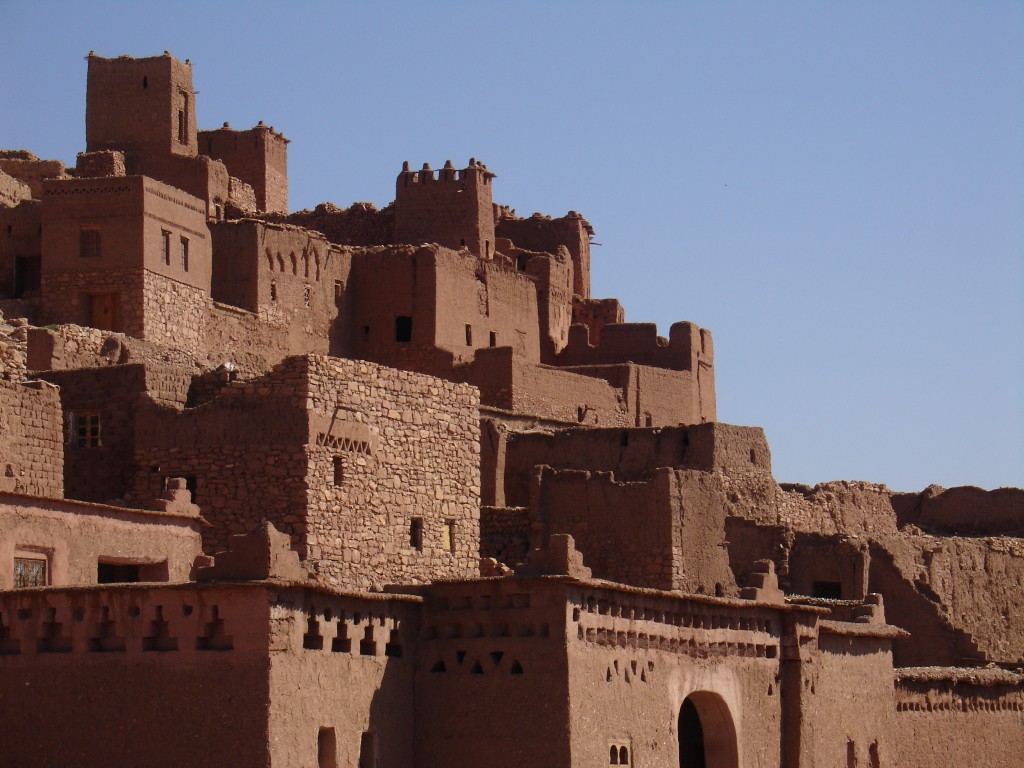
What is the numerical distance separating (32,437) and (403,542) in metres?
4.79

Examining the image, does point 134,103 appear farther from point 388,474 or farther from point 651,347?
point 388,474

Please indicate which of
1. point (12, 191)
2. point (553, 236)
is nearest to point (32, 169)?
point (12, 191)

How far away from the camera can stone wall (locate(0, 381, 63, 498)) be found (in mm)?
26125

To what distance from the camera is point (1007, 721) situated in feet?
115

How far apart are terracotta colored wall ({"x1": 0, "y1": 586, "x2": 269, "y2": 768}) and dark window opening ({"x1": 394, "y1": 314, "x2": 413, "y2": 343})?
21854 mm

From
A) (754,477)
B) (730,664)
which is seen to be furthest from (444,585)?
(754,477)

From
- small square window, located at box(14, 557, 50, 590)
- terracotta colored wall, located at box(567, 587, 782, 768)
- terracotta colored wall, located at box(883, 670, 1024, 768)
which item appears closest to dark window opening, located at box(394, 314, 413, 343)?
terracotta colored wall, located at box(883, 670, 1024, 768)

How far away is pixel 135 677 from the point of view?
2205 cm

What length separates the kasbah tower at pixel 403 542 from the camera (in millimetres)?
22234

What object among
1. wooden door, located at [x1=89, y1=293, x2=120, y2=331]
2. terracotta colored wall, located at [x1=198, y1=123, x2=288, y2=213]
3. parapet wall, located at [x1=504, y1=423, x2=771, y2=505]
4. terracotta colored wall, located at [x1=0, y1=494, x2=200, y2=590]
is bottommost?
terracotta colored wall, located at [x1=0, y1=494, x2=200, y2=590]

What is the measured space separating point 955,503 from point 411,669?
21.1 meters

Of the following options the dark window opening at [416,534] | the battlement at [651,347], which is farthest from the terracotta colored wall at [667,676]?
the battlement at [651,347]

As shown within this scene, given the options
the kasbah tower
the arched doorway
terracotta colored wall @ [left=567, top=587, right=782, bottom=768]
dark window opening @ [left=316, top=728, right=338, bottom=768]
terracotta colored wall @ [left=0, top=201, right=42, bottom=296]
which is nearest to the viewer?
the kasbah tower

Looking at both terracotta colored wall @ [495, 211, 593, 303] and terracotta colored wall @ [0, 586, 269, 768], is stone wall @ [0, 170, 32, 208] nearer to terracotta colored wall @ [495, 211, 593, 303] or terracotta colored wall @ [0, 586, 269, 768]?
terracotta colored wall @ [495, 211, 593, 303]
